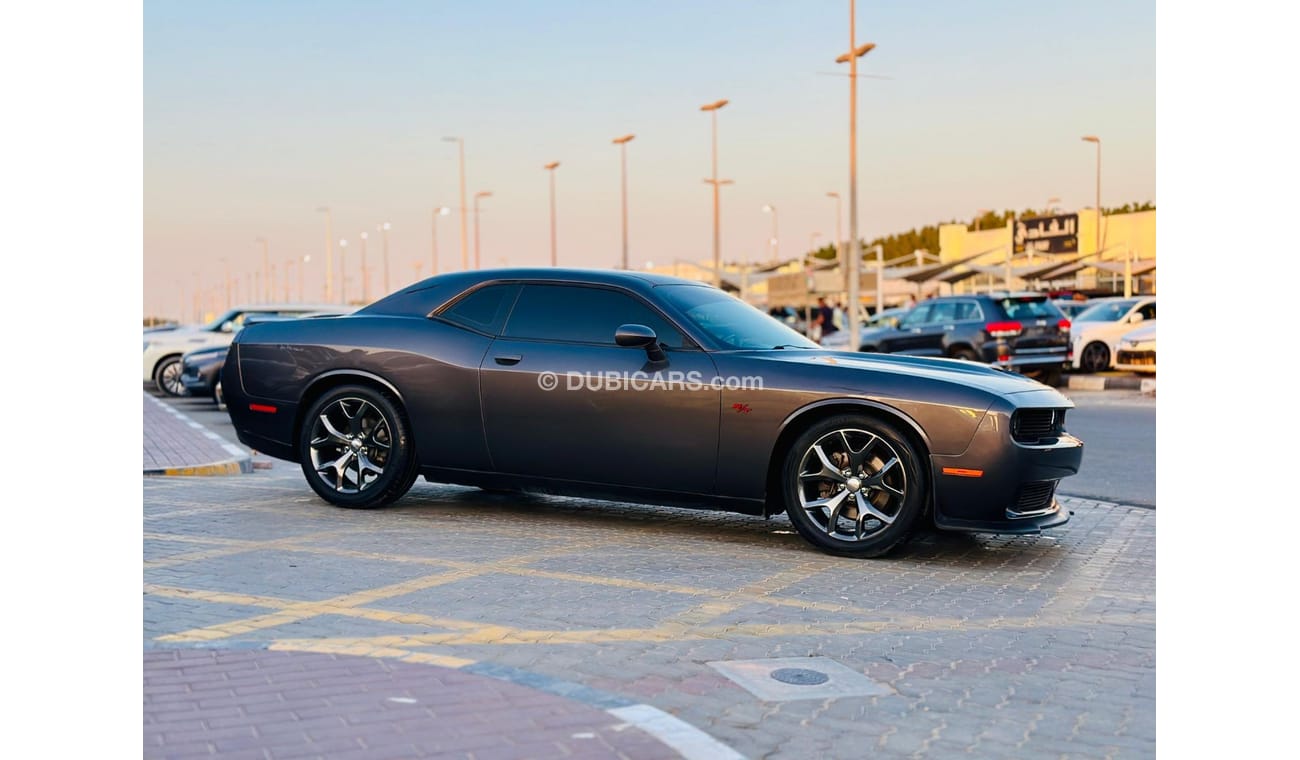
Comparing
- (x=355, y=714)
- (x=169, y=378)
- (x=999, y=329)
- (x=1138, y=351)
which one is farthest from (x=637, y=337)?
(x=1138, y=351)

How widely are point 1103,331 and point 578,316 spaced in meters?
19.8

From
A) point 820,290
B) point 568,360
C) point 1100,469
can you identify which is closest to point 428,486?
point 568,360

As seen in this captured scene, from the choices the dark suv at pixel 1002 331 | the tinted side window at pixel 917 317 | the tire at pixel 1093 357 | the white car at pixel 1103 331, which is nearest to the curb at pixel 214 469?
the dark suv at pixel 1002 331

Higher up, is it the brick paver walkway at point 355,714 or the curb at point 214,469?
the curb at point 214,469

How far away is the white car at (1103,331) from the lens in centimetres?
2566

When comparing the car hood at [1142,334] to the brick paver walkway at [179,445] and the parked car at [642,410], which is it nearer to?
the brick paver walkway at [179,445]

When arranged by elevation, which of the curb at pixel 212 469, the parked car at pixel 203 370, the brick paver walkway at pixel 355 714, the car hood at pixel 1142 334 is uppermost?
the car hood at pixel 1142 334

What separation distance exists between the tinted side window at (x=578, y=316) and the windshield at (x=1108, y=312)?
20.0 m

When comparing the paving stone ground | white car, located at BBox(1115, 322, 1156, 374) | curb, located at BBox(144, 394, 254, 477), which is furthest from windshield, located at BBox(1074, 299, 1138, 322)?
curb, located at BBox(144, 394, 254, 477)

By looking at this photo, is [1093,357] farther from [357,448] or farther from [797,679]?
[797,679]

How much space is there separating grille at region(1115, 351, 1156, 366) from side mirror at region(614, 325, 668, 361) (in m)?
18.0
